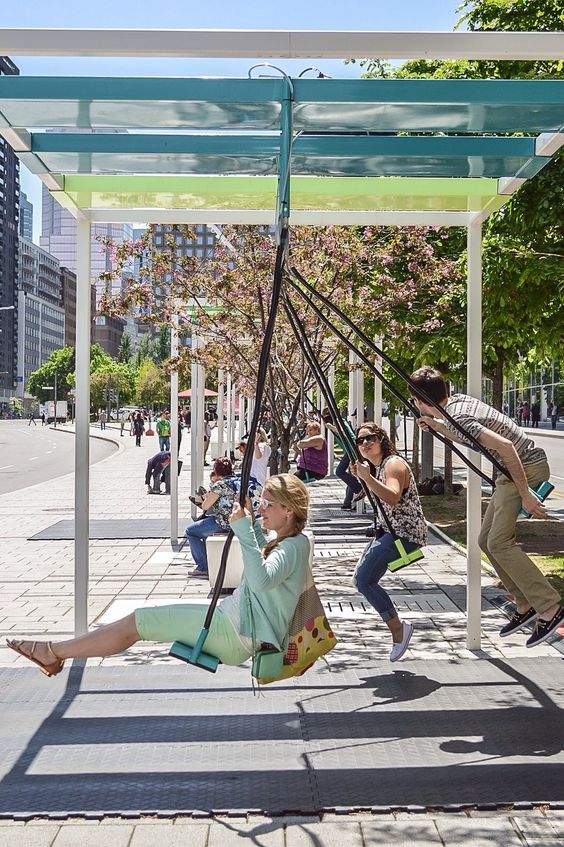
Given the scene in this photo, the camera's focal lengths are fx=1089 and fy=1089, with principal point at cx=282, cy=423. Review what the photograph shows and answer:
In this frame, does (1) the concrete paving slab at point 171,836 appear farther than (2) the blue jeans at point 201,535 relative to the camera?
No

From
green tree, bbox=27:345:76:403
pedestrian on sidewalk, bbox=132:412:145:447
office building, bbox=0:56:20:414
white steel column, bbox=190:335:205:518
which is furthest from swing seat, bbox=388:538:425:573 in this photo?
office building, bbox=0:56:20:414

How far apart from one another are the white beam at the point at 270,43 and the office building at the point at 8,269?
173m

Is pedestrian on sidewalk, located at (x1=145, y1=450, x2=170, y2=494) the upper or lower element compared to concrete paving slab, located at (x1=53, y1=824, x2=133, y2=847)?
upper

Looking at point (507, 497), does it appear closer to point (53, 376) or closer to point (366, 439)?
point (366, 439)

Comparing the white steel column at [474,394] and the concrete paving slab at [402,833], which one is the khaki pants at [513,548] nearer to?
the white steel column at [474,394]

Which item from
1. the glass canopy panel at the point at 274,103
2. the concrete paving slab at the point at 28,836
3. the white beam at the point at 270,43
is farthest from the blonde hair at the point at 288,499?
the white beam at the point at 270,43

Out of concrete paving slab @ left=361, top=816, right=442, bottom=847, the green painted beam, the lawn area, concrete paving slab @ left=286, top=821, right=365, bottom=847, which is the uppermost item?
the green painted beam

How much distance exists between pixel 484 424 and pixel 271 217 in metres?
2.64

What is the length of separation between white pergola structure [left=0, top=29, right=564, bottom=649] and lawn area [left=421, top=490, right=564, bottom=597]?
4.29 meters

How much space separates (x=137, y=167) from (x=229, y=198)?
3.29 feet

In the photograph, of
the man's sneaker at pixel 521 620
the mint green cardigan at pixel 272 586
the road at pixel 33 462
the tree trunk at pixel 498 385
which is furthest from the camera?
the road at pixel 33 462

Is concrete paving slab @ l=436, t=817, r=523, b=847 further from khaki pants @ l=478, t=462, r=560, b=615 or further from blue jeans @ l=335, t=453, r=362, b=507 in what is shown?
blue jeans @ l=335, t=453, r=362, b=507

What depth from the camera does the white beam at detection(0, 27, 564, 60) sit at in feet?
17.4

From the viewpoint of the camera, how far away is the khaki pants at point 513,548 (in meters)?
6.75
